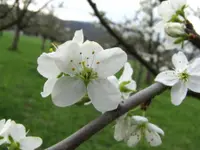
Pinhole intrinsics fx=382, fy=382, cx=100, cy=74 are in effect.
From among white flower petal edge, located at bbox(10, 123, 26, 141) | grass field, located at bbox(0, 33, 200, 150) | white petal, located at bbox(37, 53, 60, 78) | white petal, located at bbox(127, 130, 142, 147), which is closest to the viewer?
white petal, located at bbox(37, 53, 60, 78)

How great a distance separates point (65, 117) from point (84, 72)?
6.27 m

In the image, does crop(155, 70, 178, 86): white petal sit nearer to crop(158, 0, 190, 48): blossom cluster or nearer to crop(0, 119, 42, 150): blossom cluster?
crop(158, 0, 190, 48): blossom cluster

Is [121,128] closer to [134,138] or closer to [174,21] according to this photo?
[134,138]

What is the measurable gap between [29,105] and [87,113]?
1146mm

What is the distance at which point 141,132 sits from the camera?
909 millimetres

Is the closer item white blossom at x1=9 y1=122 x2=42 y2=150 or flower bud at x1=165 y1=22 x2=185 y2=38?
white blossom at x1=9 y1=122 x2=42 y2=150

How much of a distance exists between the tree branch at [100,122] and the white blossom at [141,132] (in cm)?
16

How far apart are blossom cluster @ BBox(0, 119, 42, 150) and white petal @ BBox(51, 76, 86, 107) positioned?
5.9 inches

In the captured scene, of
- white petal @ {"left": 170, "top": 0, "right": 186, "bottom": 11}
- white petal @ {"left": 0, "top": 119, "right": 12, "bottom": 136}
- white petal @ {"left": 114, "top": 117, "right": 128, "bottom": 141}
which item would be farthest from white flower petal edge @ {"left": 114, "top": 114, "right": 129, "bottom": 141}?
white petal @ {"left": 170, "top": 0, "right": 186, "bottom": 11}

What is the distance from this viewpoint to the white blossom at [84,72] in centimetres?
65

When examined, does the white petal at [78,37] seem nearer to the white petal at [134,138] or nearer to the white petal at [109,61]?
the white petal at [109,61]

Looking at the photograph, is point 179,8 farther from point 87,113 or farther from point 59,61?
point 87,113

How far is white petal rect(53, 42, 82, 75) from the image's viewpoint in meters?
0.66

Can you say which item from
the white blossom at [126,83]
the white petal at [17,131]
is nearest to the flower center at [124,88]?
the white blossom at [126,83]
